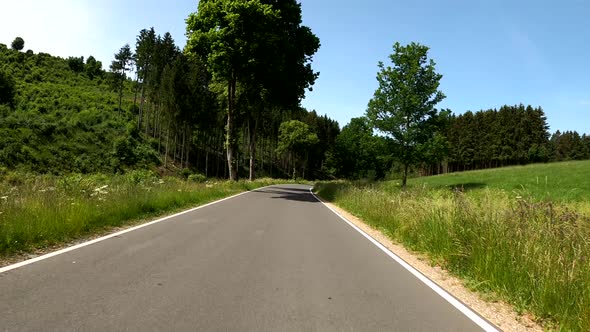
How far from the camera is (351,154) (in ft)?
343

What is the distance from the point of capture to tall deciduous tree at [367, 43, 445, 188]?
33.5 m

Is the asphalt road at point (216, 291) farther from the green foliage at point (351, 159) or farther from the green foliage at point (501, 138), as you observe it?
the green foliage at point (501, 138)

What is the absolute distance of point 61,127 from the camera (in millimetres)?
54312

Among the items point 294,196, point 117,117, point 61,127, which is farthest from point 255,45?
point 117,117

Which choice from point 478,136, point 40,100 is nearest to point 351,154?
point 478,136

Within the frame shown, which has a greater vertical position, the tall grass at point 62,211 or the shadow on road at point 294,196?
the tall grass at point 62,211

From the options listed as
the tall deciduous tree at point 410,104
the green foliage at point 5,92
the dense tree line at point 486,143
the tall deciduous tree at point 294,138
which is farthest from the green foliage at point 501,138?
→ the green foliage at point 5,92

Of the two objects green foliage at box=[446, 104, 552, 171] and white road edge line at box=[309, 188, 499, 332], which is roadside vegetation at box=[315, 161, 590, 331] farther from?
green foliage at box=[446, 104, 552, 171]

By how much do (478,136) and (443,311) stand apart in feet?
357

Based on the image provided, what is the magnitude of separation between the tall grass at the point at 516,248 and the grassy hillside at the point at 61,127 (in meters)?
41.3

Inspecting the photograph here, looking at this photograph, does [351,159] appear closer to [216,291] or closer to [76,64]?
[76,64]

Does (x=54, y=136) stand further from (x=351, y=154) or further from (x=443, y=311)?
(x=351, y=154)

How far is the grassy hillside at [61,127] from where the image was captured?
148 ft

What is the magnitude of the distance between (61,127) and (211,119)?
23933 millimetres
